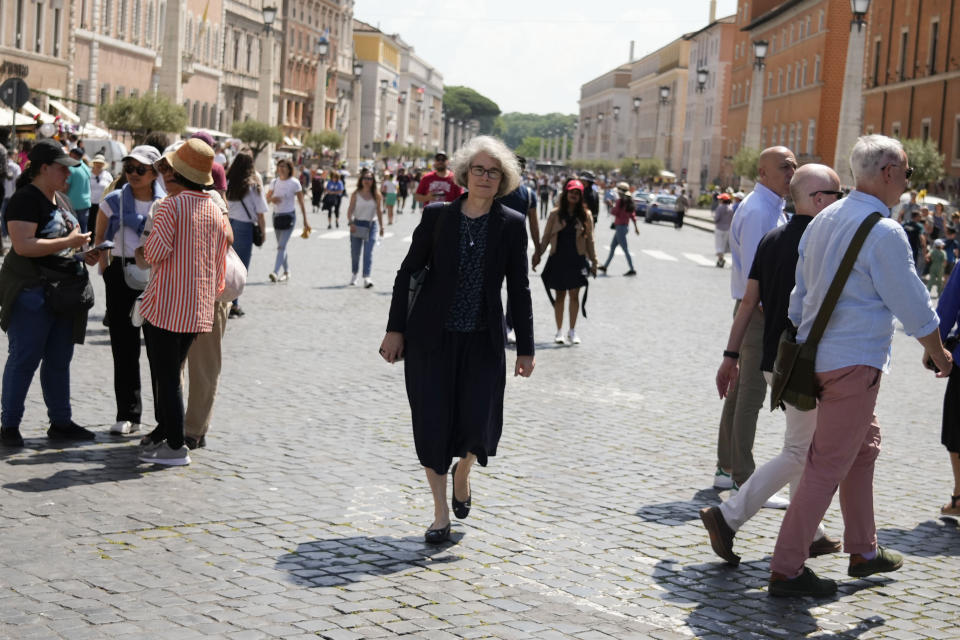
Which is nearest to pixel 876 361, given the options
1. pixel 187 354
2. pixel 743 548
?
pixel 743 548

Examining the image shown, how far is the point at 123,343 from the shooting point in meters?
8.17

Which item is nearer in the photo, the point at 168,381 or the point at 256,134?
the point at 168,381

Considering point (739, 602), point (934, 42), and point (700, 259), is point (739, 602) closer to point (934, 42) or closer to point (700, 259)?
point (700, 259)

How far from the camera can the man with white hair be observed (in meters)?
5.18

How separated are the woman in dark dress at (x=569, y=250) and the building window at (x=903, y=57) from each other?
142 ft

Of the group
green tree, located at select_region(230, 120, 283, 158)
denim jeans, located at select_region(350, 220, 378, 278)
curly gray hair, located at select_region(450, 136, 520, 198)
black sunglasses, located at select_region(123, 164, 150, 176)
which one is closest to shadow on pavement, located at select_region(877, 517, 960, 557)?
curly gray hair, located at select_region(450, 136, 520, 198)

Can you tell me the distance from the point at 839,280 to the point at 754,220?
178cm

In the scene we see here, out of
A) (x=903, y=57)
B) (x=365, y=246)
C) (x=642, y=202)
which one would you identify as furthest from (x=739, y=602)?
(x=642, y=202)

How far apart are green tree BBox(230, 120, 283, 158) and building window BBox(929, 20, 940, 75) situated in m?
30.7

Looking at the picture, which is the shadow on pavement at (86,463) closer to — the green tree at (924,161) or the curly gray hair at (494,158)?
the curly gray hair at (494,158)

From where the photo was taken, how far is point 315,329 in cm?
1371

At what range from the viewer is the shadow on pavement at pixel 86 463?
6.71 metres

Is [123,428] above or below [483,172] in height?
below

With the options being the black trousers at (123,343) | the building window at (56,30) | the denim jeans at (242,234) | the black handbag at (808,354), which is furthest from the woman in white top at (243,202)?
the building window at (56,30)
